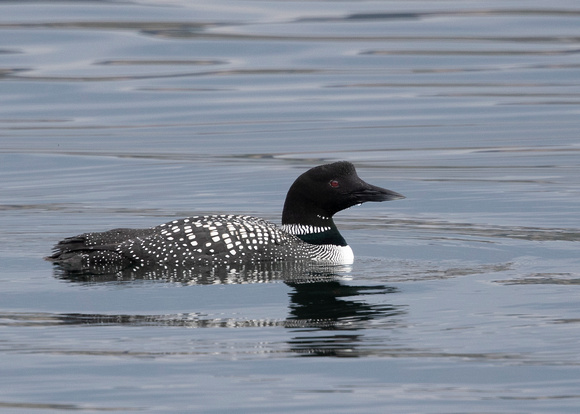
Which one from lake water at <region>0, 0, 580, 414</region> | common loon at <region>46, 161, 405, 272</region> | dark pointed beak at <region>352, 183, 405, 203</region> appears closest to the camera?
lake water at <region>0, 0, 580, 414</region>

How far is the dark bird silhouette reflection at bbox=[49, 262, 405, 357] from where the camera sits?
6704 millimetres

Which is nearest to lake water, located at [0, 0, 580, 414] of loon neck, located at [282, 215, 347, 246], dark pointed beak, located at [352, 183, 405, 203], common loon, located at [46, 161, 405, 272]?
common loon, located at [46, 161, 405, 272]

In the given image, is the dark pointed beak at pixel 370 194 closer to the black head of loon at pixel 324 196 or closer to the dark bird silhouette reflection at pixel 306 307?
the black head of loon at pixel 324 196

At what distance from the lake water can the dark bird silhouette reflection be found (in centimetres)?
2

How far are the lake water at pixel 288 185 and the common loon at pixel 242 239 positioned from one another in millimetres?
169

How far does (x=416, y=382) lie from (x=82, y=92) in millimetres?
12400

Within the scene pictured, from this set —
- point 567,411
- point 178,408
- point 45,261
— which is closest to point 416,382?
point 567,411

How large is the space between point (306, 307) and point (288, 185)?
188 inches

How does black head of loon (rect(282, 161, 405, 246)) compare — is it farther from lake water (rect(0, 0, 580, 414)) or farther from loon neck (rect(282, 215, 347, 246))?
lake water (rect(0, 0, 580, 414))

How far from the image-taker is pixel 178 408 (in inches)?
219

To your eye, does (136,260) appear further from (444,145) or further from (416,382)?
(444,145)

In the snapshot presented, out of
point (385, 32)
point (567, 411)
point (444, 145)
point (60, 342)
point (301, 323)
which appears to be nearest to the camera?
point (567, 411)

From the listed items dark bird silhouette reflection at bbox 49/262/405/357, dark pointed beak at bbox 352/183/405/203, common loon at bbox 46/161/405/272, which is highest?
dark pointed beak at bbox 352/183/405/203

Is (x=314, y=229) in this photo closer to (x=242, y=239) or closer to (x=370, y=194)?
(x=370, y=194)
